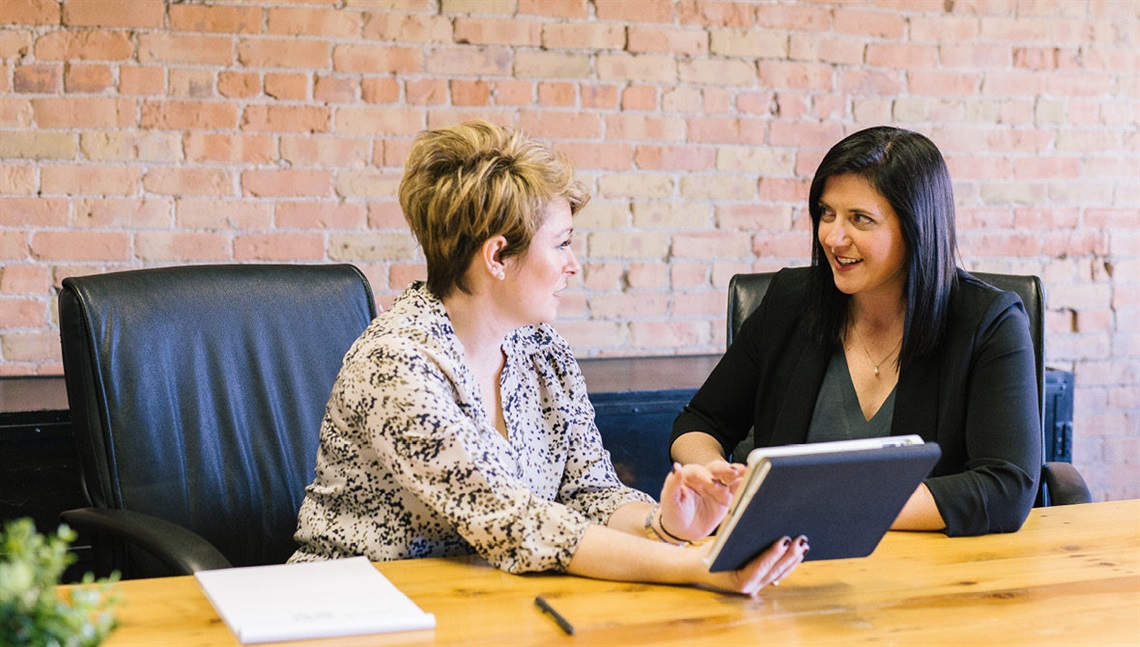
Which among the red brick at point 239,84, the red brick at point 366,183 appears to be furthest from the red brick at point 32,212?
the red brick at point 366,183

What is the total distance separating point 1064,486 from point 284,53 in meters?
1.88

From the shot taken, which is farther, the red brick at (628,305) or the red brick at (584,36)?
the red brick at (628,305)

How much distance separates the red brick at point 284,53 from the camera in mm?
2688

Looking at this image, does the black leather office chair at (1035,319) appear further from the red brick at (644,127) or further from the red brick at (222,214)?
the red brick at (222,214)

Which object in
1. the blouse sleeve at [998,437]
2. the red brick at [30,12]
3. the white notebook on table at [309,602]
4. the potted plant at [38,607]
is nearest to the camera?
the potted plant at [38,607]

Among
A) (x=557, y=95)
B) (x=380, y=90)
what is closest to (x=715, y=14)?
(x=557, y=95)

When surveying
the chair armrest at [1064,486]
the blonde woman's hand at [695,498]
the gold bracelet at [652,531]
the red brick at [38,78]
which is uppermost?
the red brick at [38,78]

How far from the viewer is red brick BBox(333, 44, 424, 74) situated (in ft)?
9.04

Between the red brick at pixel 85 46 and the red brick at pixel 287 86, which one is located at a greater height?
the red brick at pixel 85 46

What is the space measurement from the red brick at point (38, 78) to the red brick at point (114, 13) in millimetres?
107

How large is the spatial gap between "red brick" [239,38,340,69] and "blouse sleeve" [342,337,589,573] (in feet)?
4.71

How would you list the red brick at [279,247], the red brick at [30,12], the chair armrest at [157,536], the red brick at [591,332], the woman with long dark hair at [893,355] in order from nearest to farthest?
1. the chair armrest at [157,536]
2. the woman with long dark hair at [893,355]
3. the red brick at [30,12]
4. the red brick at [279,247]
5. the red brick at [591,332]

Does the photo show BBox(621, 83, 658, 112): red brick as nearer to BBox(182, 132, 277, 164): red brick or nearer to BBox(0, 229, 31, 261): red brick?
BBox(182, 132, 277, 164): red brick

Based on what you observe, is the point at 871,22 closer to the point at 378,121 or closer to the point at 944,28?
the point at 944,28
